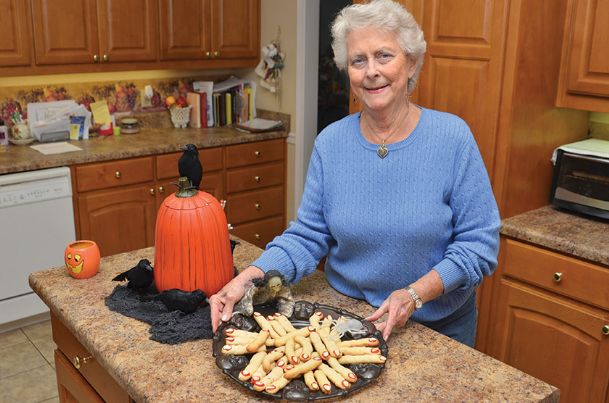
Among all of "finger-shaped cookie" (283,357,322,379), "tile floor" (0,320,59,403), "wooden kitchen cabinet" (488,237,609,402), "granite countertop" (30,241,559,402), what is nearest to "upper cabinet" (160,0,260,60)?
"tile floor" (0,320,59,403)

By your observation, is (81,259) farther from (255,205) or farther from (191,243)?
(255,205)

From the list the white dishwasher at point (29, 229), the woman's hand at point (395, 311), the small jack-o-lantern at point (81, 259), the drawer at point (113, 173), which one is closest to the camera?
the woman's hand at point (395, 311)

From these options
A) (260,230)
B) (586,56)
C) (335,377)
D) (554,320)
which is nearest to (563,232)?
(554,320)

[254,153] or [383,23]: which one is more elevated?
[383,23]

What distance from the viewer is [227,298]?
55.4 inches

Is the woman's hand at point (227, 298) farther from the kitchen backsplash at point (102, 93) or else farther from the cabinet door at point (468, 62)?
the kitchen backsplash at point (102, 93)

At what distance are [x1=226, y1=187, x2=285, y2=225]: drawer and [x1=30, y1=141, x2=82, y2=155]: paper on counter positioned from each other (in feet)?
3.13

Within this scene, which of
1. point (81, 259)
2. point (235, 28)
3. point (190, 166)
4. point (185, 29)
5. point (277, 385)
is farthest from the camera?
point (235, 28)

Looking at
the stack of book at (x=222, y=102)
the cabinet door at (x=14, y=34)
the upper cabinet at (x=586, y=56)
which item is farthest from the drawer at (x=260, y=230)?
the upper cabinet at (x=586, y=56)

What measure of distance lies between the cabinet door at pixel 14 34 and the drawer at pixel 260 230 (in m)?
1.56

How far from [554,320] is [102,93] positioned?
288 centimetres

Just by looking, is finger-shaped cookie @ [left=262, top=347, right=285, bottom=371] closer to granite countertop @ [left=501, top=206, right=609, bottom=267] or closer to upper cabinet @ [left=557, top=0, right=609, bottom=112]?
granite countertop @ [left=501, top=206, right=609, bottom=267]

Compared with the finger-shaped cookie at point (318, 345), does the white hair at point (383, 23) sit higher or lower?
higher

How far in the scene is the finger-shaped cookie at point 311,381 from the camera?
1.12 meters
